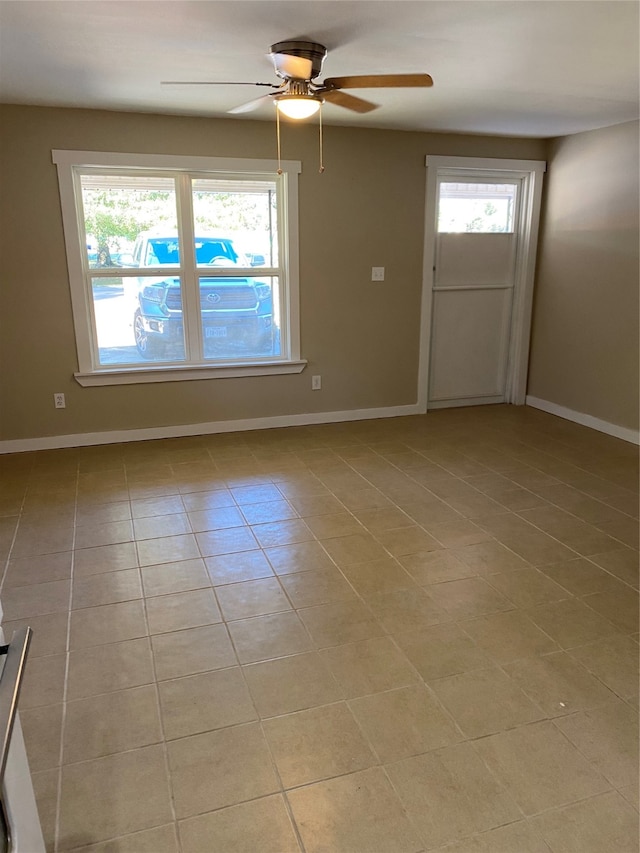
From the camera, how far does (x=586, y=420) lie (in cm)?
484

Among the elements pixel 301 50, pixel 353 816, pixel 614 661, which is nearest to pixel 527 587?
pixel 614 661

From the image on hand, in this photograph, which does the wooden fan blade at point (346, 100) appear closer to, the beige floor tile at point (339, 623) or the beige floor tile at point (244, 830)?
the beige floor tile at point (339, 623)

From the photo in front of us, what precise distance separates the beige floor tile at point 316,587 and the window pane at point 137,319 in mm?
2483

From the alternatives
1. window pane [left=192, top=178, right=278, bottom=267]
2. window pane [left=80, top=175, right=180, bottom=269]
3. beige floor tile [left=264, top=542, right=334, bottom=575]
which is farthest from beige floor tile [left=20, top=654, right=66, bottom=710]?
window pane [left=192, top=178, right=278, bottom=267]

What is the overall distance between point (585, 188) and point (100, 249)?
3.83m

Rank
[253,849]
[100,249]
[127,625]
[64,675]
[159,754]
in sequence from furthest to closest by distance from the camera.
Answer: [100,249], [127,625], [64,675], [159,754], [253,849]

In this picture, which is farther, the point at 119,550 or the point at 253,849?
the point at 119,550

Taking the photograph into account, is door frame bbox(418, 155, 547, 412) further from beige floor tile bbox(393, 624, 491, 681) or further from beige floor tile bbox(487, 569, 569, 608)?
beige floor tile bbox(393, 624, 491, 681)

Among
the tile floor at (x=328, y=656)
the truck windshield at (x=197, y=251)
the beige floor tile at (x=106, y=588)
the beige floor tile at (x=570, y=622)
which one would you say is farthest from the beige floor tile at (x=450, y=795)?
the truck windshield at (x=197, y=251)

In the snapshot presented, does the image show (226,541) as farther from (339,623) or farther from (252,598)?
(339,623)

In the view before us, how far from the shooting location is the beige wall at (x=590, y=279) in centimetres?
433

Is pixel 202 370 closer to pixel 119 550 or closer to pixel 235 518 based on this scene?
pixel 235 518

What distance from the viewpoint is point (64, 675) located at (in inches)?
79.2

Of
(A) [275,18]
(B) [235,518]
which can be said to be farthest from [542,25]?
(B) [235,518]
